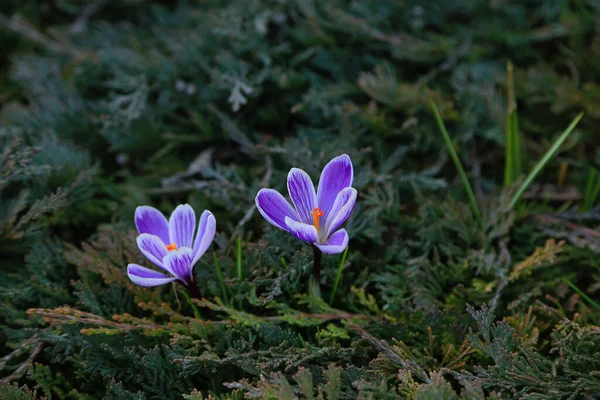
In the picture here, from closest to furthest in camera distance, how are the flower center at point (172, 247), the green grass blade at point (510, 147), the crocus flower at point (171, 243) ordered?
the crocus flower at point (171, 243) < the flower center at point (172, 247) < the green grass blade at point (510, 147)

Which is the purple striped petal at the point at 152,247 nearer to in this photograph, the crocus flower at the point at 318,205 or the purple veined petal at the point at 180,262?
the purple veined petal at the point at 180,262

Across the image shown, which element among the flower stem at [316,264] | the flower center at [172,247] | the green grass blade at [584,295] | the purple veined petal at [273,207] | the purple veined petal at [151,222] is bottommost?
the green grass blade at [584,295]

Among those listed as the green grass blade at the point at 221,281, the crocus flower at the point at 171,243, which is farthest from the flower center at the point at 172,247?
the green grass blade at the point at 221,281

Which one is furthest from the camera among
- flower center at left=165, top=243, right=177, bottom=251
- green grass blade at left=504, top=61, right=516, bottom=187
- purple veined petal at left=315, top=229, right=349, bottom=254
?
green grass blade at left=504, top=61, right=516, bottom=187

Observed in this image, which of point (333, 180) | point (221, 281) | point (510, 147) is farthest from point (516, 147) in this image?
point (221, 281)

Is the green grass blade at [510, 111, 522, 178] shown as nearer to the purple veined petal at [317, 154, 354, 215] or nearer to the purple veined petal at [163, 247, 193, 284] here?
the purple veined petal at [317, 154, 354, 215]

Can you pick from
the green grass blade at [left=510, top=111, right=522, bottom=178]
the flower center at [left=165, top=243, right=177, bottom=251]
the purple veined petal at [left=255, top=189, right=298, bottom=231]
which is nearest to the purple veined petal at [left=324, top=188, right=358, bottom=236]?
the purple veined petal at [left=255, top=189, right=298, bottom=231]
